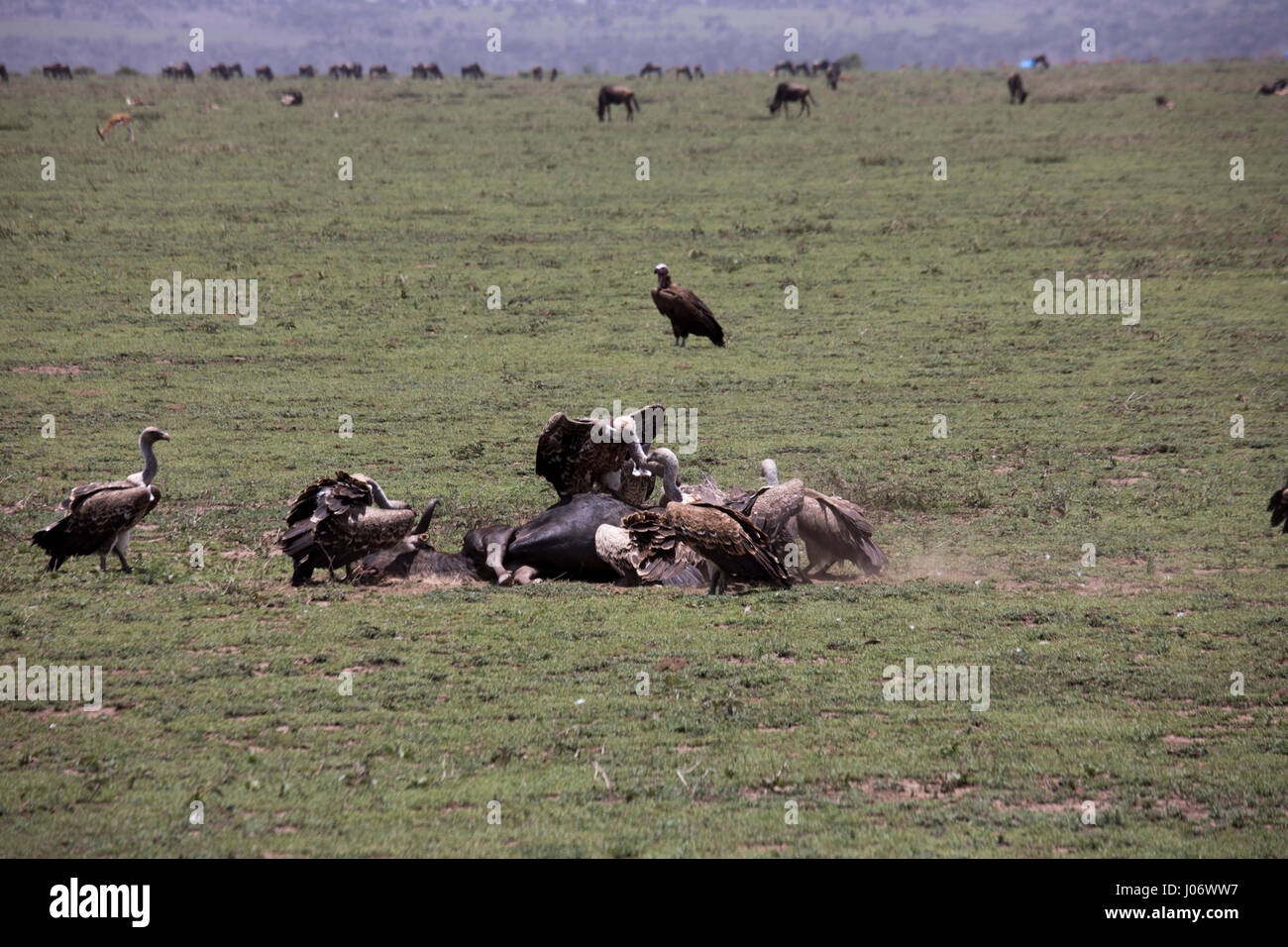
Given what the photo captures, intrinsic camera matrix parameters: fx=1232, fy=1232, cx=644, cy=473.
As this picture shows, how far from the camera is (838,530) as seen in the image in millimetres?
10992

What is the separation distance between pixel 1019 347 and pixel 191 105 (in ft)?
115

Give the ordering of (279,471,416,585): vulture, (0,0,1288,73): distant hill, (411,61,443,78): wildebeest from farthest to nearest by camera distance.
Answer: (0,0,1288,73): distant hill, (411,61,443,78): wildebeest, (279,471,416,585): vulture

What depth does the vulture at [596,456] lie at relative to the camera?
1149 cm

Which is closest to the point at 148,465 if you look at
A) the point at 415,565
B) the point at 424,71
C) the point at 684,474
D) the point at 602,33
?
the point at 415,565

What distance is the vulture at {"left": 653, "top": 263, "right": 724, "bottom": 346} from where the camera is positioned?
64.7ft

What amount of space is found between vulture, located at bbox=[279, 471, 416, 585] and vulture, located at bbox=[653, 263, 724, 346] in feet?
32.3

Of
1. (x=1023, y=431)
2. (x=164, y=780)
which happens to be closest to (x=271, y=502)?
(x=164, y=780)

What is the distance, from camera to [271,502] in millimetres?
12789

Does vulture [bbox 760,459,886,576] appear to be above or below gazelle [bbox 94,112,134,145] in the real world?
below

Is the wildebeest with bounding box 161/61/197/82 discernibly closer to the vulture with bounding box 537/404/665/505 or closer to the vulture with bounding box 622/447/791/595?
the vulture with bounding box 537/404/665/505

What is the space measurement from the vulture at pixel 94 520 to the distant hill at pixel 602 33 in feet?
416

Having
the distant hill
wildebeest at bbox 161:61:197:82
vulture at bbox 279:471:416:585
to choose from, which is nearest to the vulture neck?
vulture at bbox 279:471:416:585

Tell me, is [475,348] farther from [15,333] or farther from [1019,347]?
[1019,347]

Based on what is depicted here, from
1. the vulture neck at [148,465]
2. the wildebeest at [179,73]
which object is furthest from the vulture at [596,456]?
the wildebeest at [179,73]
